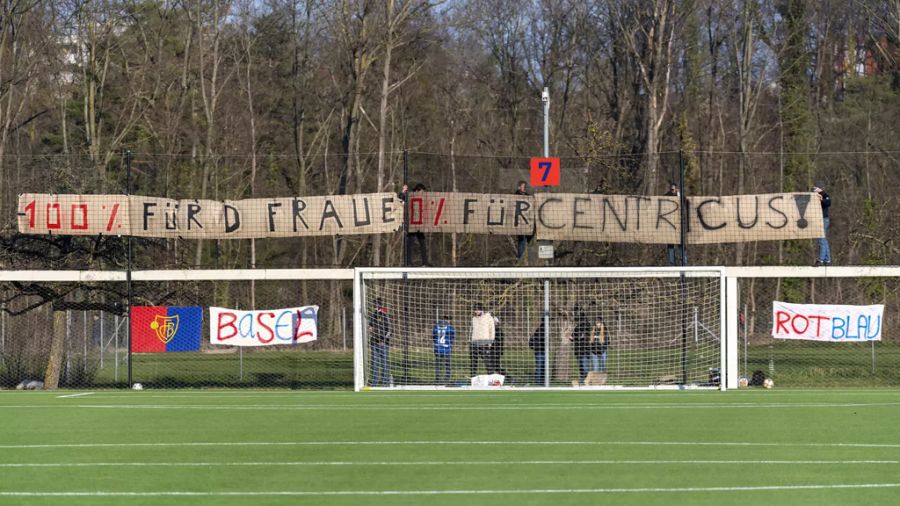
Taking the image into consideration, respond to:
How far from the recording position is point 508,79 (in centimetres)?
5172

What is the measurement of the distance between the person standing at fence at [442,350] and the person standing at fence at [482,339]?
51 cm

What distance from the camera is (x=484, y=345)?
2261cm

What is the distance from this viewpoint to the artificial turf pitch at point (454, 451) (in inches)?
392

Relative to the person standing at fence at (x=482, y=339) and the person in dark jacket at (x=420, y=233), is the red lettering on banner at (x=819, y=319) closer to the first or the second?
the person standing at fence at (x=482, y=339)

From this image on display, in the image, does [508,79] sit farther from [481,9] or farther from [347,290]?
[347,290]

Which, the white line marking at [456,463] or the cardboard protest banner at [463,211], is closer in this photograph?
the white line marking at [456,463]

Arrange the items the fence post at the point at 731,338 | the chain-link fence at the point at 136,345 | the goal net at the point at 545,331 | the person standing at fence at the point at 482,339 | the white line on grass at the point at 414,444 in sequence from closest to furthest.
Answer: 1. the white line on grass at the point at 414,444
2. the fence post at the point at 731,338
3. the goal net at the point at 545,331
4. the person standing at fence at the point at 482,339
5. the chain-link fence at the point at 136,345

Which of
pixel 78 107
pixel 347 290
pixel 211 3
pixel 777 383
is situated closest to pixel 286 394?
pixel 777 383

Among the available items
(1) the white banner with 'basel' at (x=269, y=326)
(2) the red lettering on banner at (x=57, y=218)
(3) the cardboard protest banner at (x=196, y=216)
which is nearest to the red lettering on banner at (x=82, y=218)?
(3) the cardboard protest banner at (x=196, y=216)

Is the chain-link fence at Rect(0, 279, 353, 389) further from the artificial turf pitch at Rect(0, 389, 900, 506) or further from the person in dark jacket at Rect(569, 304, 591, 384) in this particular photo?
the person in dark jacket at Rect(569, 304, 591, 384)

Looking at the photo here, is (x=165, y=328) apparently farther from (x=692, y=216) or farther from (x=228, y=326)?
(x=692, y=216)

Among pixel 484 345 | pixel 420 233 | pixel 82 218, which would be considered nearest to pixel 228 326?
pixel 82 218

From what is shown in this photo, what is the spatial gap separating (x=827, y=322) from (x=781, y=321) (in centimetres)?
82

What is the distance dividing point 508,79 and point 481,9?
10.5 ft
